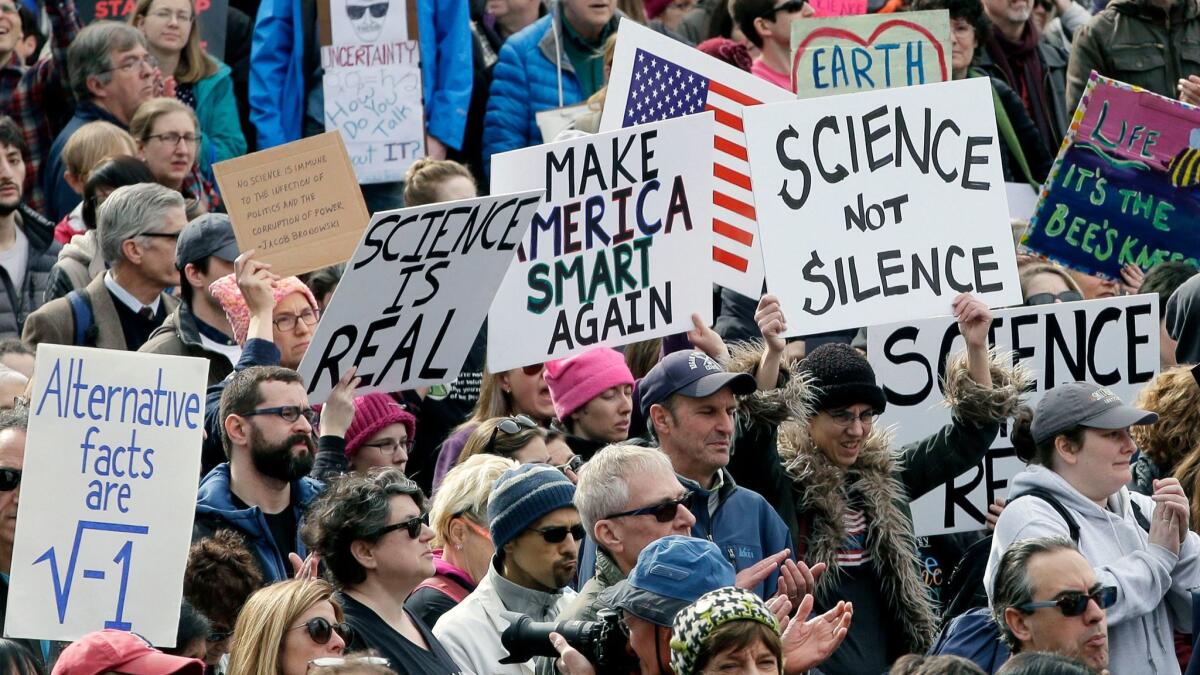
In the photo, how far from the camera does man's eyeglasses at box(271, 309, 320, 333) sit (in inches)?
332

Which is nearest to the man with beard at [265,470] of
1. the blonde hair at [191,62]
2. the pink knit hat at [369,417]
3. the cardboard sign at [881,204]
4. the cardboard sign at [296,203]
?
the pink knit hat at [369,417]

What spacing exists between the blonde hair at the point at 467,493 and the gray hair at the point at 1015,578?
1.56 metres

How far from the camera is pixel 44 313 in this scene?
8.84m

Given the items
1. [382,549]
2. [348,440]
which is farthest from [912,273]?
[382,549]

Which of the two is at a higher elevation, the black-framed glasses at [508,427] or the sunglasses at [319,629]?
the black-framed glasses at [508,427]

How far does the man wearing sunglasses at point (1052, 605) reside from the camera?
6.51 meters

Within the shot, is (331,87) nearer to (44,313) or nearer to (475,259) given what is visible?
(44,313)

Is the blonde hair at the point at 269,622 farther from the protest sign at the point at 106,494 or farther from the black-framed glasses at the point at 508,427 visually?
the black-framed glasses at the point at 508,427

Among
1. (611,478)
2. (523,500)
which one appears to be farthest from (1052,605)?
(523,500)

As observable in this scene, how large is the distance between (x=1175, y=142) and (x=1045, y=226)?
69 cm

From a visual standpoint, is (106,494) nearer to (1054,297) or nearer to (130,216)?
(130,216)

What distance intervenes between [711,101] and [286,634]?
166 inches

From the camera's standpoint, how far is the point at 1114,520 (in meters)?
7.37

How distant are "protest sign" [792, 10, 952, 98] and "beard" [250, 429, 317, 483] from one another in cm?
351
